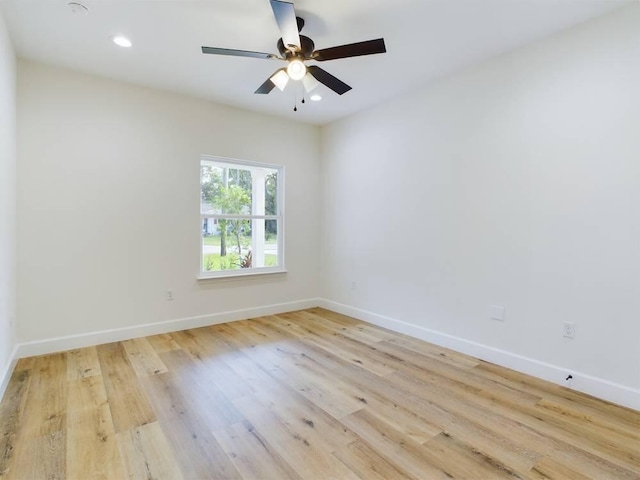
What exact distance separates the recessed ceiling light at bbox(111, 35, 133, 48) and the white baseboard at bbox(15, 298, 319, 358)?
269cm

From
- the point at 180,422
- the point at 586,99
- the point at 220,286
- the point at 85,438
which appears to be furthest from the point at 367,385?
the point at 586,99

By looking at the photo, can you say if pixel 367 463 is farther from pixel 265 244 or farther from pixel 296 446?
pixel 265 244

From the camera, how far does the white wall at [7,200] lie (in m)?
2.38

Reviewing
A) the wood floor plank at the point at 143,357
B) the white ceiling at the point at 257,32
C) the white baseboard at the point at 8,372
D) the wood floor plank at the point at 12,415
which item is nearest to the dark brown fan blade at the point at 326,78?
the white ceiling at the point at 257,32

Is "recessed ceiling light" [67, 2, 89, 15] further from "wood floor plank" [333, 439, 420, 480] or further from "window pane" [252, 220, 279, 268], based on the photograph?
"wood floor plank" [333, 439, 420, 480]

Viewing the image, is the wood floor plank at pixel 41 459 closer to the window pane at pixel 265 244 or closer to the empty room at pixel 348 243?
the empty room at pixel 348 243

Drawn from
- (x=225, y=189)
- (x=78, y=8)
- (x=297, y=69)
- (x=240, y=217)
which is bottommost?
(x=240, y=217)

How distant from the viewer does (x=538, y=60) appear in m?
2.69

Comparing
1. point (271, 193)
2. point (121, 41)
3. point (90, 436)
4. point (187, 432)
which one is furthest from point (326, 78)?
point (90, 436)

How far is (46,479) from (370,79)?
3.76 m

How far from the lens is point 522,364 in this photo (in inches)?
110

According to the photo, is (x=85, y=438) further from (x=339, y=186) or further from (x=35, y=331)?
(x=339, y=186)

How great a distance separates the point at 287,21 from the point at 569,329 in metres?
2.95

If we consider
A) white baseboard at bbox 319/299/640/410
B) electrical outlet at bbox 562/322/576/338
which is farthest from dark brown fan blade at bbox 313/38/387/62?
white baseboard at bbox 319/299/640/410
